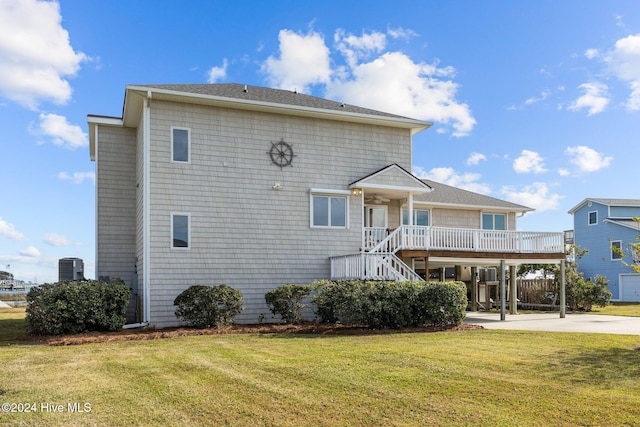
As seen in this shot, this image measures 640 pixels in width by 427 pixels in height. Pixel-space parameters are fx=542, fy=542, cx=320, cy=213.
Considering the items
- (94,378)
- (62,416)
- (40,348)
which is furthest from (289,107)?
(62,416)

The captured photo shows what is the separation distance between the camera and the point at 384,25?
17297mm

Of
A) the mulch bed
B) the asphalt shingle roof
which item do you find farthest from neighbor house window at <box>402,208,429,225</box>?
the mulch bed

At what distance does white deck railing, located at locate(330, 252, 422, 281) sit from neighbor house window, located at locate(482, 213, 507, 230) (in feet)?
30.6

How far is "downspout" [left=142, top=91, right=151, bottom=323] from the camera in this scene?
1534cm

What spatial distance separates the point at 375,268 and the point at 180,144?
22.3 feet

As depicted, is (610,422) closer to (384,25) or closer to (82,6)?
(384,25)

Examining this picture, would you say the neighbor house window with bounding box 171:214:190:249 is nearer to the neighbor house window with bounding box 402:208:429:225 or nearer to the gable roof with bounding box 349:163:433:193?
the gable roof with bounding box 349:163:433:193

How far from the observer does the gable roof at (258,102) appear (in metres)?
15.7

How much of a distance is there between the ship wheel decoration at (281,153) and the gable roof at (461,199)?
6.82 metres

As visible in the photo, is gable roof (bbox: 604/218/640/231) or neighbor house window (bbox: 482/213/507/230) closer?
neighbor house window (bbox: 482/213/507/230)

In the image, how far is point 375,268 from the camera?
15.4 metres

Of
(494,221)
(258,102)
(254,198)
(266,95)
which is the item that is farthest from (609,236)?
(258,102)

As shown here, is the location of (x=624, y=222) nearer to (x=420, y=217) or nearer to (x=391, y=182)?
(x=420, y=217)

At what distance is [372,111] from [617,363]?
39.6 feet
